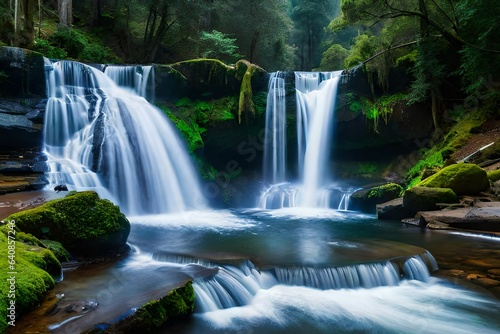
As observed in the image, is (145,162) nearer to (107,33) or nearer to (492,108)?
(492,108)

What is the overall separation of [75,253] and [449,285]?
562 centimetres

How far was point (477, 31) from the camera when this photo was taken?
1245 cm

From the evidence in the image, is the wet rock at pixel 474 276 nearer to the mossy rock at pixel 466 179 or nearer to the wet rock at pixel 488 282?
the wet rock at pixel 488 282

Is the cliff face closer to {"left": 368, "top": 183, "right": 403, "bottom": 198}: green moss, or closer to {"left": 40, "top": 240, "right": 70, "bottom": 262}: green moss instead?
{"left": 40, "top": 240, "right": 70, "bottom": 262}: green moss

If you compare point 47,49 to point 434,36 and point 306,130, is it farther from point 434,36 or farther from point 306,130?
point 434,36

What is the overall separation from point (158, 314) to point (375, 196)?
960 centimetres

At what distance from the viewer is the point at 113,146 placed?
10.8m

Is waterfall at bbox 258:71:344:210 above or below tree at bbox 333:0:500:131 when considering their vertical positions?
below

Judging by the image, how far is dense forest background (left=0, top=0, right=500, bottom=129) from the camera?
1255cm

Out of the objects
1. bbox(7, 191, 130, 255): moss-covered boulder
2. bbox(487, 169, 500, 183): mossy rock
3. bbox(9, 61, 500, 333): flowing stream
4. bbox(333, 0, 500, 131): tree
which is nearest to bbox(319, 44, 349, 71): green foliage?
bbox(333, 0, 500, 131): tree

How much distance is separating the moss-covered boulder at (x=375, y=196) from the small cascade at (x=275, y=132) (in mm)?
4362

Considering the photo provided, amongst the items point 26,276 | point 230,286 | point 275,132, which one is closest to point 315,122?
point 275,132

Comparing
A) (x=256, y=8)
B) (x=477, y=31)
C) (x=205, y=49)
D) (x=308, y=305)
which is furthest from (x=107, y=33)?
(x=308, y=305)

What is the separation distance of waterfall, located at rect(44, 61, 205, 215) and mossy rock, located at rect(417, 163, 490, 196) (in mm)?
8147
